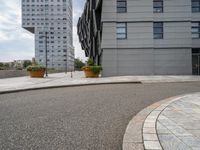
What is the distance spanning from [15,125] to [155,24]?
27.1 m

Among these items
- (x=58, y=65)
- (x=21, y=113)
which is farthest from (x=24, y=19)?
(x=21, y=113)

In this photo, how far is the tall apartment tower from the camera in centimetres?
13125

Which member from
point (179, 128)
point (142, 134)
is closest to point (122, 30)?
point (179, 128)

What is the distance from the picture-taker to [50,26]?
442 ft

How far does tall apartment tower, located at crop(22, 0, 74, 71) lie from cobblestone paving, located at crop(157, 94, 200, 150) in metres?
125

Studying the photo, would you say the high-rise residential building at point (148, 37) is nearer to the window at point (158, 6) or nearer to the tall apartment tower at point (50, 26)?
the window at point (158, 6)

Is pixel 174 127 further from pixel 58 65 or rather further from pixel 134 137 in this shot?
pixel 58 65

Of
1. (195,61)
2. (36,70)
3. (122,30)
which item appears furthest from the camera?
(195,61)

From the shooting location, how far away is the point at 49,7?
13588 centimetres

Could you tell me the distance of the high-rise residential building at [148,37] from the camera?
30000 mm

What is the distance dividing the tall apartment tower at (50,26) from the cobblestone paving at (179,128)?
12474cm

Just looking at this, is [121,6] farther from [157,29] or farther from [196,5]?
[196,5]

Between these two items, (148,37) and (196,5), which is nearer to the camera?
(148,37)

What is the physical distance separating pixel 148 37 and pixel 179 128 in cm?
2594
